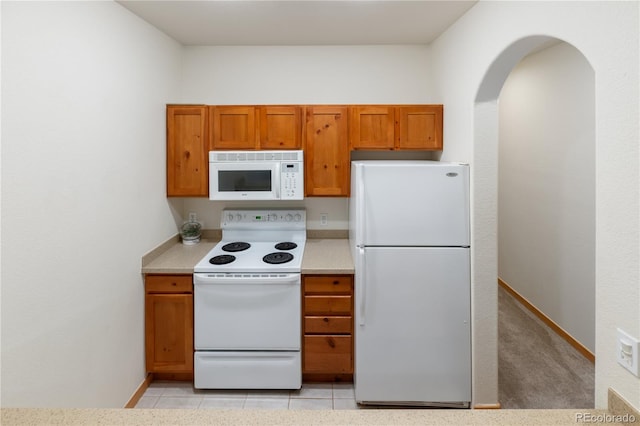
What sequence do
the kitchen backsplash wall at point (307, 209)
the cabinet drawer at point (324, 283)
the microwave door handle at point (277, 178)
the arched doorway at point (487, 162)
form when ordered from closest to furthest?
the arched doorway at point (487, 162), the cabinet drawer at point (324, 283), the microwave door handle at point (277, 178), the kitchen backsplash wall at point (307, 209)

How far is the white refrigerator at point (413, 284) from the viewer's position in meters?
2.34

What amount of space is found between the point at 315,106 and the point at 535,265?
2.87 meters

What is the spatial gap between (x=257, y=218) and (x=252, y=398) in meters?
1.44

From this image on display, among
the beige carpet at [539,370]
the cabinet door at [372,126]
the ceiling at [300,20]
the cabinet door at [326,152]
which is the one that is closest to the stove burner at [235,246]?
the cabinet door at [326,152]

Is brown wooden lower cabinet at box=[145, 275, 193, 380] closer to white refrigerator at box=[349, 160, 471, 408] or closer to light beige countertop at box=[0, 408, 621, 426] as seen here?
white refrigerator at box=[349, 160, 471, 408]

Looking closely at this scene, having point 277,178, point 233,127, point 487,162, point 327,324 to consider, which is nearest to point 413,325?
point 327,324

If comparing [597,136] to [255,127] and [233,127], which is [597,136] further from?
[233,127]

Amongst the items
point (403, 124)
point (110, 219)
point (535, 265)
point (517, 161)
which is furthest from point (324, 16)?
point (535, 265)

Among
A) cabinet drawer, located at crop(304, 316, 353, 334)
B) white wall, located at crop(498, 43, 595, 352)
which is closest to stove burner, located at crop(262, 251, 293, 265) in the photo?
cabinet drawer, located at crop(304, 316, 353, 334)

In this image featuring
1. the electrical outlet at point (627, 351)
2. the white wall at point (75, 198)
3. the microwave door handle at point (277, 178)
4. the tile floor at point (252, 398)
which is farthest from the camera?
the microwave door handle at point (277, 178)

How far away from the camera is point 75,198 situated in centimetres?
184

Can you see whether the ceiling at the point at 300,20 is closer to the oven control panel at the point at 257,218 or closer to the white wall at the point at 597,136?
the white wall at the point at 597,136

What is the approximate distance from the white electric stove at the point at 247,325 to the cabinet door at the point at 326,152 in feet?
2.47

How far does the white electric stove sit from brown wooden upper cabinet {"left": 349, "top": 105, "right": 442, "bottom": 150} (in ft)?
3.94
